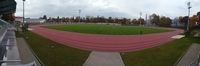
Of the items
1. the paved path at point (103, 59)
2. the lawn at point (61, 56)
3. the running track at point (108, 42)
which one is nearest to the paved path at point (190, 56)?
the paved path at point (103, 59)

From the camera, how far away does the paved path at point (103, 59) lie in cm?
2188

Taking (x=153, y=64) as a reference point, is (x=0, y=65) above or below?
above

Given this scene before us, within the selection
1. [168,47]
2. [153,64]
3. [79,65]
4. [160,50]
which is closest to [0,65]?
[79,65]

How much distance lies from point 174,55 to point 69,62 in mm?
8236

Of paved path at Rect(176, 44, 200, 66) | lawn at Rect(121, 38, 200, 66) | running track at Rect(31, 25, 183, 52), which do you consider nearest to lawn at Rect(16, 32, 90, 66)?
running track at Rect(31, 25, 183, 52)

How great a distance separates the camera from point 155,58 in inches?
987

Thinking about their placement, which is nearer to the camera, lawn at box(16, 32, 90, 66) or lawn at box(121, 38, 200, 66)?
lawn at box(16, 32, 90, 66)

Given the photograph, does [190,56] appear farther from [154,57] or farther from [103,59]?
[103,59]

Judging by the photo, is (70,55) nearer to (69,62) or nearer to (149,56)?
(69,62)

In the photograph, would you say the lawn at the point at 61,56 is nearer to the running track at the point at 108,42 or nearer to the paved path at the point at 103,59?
the paved path at the point at 103,59

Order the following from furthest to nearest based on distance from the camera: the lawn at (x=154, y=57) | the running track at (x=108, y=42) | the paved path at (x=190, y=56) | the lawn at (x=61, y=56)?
the running track at (x=108, y=42) → the lawn at (x=154, y=57) → the lawn at (x=61, y=56) → the paved path at (x=190, y=56)

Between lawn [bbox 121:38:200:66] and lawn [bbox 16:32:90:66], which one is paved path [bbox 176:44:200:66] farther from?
lawn [bbox 16:32:90:66]

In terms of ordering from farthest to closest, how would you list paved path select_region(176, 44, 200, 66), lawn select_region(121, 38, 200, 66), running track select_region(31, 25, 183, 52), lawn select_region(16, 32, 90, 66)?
running track select_region(31, 25, 183, 52)
lawn select_region(121, 38, 200, 66)
lawn select_region(16, 32, 90, 66)
paved path select_region(176, 44, 200, 66)

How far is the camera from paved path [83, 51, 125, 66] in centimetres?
2188
